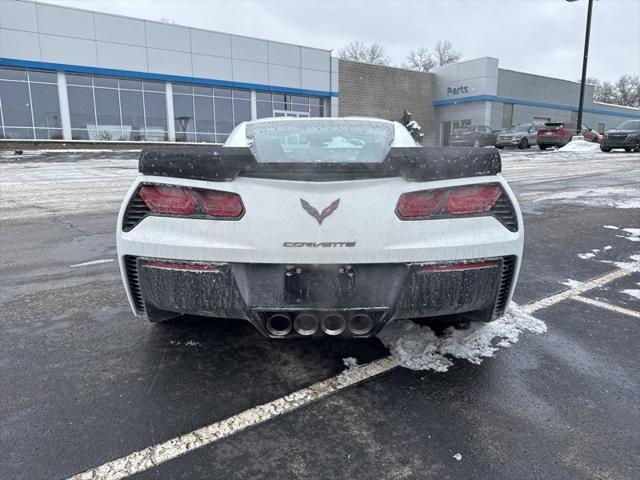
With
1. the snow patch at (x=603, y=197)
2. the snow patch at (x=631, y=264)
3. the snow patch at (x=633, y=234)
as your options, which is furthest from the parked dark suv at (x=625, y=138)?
the snow patch at (x=631, y=264)

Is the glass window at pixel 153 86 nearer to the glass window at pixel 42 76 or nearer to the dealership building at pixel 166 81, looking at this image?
the dealership building at pixel 166 81

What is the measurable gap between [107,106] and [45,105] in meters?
3.02

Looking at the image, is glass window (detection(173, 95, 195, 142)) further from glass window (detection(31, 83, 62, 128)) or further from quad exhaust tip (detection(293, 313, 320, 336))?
quad exhaust tip (detection(293, 313, 320, 336))

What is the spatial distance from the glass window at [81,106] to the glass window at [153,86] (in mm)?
3013

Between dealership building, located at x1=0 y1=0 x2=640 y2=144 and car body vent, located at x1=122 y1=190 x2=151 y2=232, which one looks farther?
dealership building, located at x1=0 y1=0 x2=640 y2=144

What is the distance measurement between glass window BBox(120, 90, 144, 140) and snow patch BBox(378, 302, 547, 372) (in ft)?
89.3

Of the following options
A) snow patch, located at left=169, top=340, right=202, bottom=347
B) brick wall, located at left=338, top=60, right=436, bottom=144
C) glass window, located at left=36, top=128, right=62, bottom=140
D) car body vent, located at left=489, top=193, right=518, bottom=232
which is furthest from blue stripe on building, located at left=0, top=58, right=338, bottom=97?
car body vent, located at left=489, top=193, right=518, bottom=232

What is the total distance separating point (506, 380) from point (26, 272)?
4.19m

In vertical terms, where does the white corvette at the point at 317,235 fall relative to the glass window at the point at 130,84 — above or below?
below

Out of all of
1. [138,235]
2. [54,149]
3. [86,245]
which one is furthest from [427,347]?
[54,149]

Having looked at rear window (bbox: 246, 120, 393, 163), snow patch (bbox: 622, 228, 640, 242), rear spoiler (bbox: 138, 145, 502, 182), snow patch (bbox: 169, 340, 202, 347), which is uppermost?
rear window (bbox: 246, 120, 393, 163)

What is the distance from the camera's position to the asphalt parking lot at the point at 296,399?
182 centimetres

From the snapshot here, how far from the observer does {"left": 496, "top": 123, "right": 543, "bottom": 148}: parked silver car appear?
96.1 ft

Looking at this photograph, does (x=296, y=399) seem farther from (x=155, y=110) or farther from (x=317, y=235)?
(x=155, y=110)
